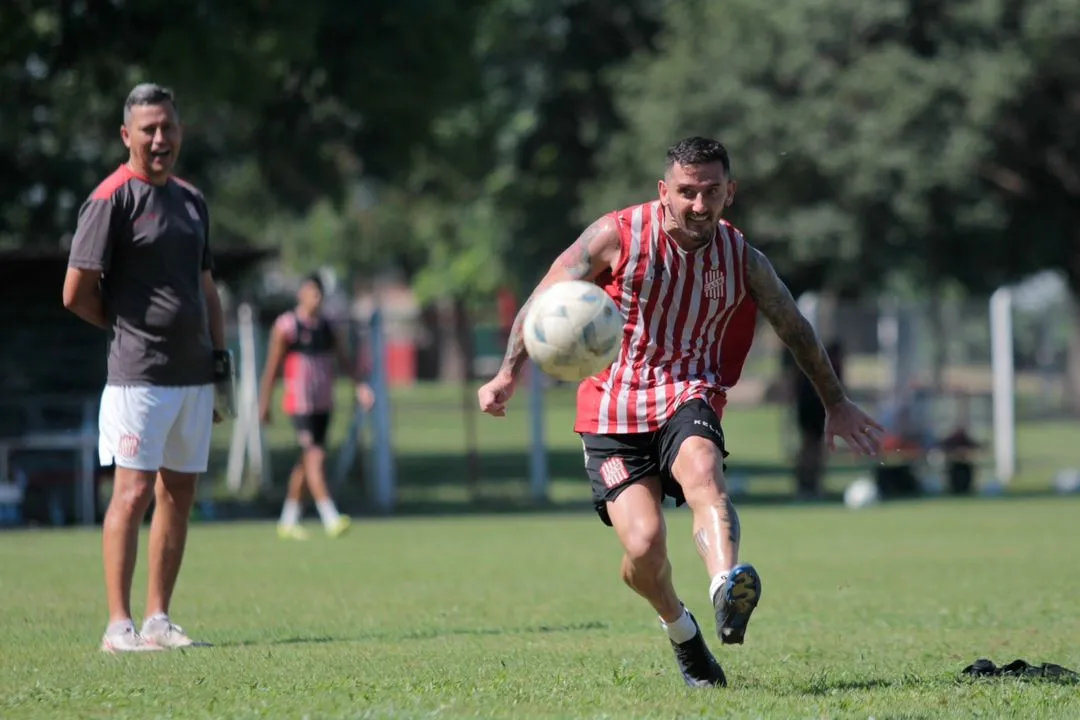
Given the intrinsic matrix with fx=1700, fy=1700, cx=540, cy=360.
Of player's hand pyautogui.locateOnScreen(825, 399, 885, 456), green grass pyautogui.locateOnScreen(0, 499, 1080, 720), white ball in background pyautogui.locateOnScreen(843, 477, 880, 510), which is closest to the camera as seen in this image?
green grass pyautogui.locateOnScreen(0, 499, 1080, 720)

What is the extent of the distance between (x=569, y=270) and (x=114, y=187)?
101 inches

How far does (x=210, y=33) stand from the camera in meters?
22.1

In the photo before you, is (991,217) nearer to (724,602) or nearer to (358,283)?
(724,602)

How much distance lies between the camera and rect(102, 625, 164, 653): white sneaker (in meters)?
8.27

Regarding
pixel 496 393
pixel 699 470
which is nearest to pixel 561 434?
pixel 496 393

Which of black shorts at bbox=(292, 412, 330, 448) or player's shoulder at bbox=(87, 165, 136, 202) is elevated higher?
player's shoulder at bbox=(87, 165, 136, 202)

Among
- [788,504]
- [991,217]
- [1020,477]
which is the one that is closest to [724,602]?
[788,504]

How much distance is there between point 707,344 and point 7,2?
16.9 meters

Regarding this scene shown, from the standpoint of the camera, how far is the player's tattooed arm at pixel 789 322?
730 cm

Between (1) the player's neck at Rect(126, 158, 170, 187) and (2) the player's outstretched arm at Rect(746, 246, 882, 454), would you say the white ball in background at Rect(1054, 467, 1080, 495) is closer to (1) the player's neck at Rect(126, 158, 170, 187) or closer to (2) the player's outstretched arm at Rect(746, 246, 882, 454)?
(2) the player's outstretched arm at Rect(746, 246, 882, 454)

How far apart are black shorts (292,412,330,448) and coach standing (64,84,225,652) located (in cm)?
842

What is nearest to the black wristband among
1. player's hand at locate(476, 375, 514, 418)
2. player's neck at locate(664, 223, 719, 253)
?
player's hand at locate(476, 375, 514, 418)

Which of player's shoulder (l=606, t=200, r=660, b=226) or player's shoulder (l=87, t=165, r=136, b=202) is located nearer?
player's shoulder (l=606, t=200, r=660, b=226)

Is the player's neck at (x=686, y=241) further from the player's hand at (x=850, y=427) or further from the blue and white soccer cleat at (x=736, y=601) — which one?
the blue and white soccer cleat at (x=736, y=601)
